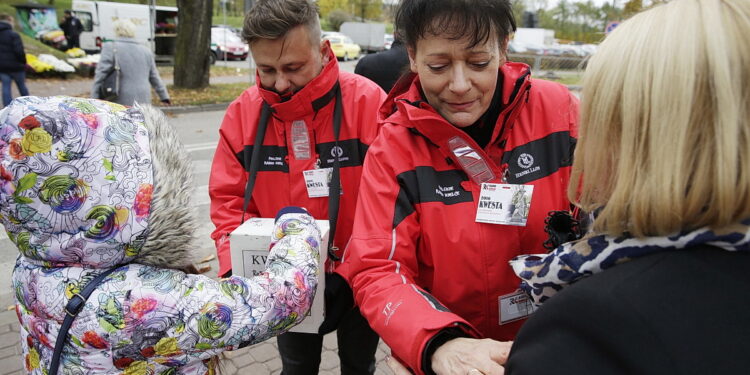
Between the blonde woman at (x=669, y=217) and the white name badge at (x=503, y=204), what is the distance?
1.78 ft

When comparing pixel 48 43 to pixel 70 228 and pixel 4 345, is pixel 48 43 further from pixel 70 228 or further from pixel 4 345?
pixel 70 228

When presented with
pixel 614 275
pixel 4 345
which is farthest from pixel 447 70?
pixel 4 345

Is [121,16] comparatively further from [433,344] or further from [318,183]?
[433,344]

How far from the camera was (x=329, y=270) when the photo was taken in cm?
186

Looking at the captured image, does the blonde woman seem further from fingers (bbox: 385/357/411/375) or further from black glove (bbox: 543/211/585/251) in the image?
fingers (bbox: 385/357/411/375)

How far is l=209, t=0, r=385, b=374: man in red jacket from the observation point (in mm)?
1979

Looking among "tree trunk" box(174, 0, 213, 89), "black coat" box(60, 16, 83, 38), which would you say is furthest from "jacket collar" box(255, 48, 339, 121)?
"black coat" box(60, 16, 83, 38)

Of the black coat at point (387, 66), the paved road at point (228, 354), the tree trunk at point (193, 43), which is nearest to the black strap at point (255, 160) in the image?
the paved road at point (228, 354)

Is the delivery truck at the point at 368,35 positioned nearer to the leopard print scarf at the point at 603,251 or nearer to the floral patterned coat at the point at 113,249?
the floral patterned coat at the point at 113,249

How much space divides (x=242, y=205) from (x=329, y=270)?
48 cm

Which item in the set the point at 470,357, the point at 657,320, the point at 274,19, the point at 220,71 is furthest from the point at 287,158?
the point at 220,71

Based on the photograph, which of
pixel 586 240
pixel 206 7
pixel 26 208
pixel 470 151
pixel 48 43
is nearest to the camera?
pixel 586 240

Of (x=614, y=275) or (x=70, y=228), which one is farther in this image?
(x=70, y=228)

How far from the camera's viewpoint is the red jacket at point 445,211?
4.80 ft
